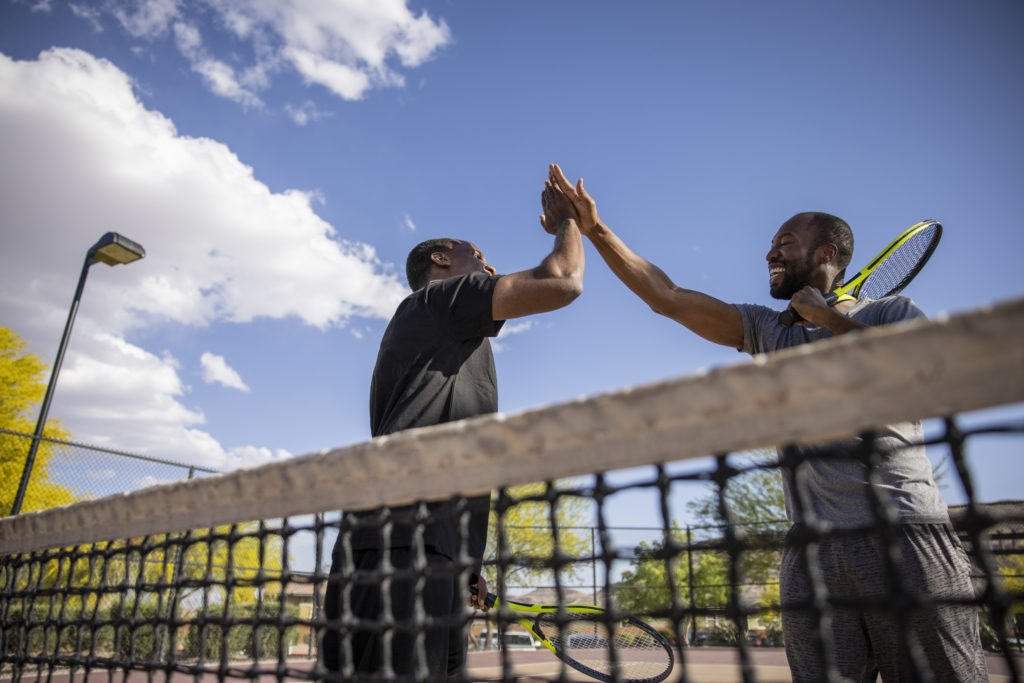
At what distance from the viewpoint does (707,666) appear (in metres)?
12.3

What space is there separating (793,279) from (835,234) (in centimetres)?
26

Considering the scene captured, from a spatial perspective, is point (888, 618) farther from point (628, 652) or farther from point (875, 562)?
point (628, 652)

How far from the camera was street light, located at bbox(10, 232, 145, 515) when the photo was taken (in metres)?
7.41

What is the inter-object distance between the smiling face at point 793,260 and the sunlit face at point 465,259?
3.98ft

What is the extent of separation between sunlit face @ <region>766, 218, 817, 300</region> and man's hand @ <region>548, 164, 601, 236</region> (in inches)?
29.8

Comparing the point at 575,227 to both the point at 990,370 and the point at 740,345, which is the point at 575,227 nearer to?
the point at 740,345

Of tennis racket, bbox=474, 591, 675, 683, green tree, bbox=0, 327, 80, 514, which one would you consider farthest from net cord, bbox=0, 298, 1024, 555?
green tree, bbox=0, 327, 80, 514

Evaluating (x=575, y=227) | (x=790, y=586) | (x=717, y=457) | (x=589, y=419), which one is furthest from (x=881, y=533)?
(x=575, y=227)

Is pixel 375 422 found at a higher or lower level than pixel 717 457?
higher

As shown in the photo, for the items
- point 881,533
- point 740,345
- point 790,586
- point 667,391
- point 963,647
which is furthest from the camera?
point 740,345

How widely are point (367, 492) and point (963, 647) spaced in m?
1.56

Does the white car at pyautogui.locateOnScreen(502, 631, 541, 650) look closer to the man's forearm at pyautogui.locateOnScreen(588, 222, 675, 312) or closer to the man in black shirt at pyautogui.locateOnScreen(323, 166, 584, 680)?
the man's forearm at pyautogui.locateOnScreen(588, 222, 675, 312)

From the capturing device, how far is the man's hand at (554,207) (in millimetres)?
2795

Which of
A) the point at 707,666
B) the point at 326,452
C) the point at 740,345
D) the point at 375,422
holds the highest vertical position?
the point at 740,345
